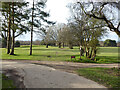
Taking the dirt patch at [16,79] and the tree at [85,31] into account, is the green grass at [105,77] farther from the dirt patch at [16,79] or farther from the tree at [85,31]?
the tree at [85,31]

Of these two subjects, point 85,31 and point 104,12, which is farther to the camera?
point 85,31

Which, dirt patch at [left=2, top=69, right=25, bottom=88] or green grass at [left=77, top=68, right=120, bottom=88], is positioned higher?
dirt patch at [left=2, top=69, right=25, bottom=88]

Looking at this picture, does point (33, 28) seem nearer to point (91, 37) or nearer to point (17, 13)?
point (17, 13)

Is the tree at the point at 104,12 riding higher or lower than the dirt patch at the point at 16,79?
higher

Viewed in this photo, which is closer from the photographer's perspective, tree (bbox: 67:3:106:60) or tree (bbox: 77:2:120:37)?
tree (bbox: 77:2:120:37)

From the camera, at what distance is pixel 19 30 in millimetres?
16938

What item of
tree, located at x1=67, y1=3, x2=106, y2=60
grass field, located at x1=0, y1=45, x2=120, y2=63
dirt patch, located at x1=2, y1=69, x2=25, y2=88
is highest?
tree, located at x1=67, y1=3, x2=106, y2=60

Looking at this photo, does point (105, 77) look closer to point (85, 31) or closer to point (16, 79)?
point (16, 79)

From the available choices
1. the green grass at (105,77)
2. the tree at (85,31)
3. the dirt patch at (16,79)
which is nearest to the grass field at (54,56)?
the tree at (85,31)

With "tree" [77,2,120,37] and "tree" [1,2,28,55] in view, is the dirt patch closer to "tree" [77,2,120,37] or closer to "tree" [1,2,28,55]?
"tree" [77,2,120,37]

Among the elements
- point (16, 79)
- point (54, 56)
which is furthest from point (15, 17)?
point (16, 79)

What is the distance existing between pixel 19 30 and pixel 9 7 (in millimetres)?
3428

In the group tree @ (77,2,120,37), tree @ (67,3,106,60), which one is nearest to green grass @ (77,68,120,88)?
tree @ (77,2,120,37)

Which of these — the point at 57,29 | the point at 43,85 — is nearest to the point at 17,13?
the point at 57,29
